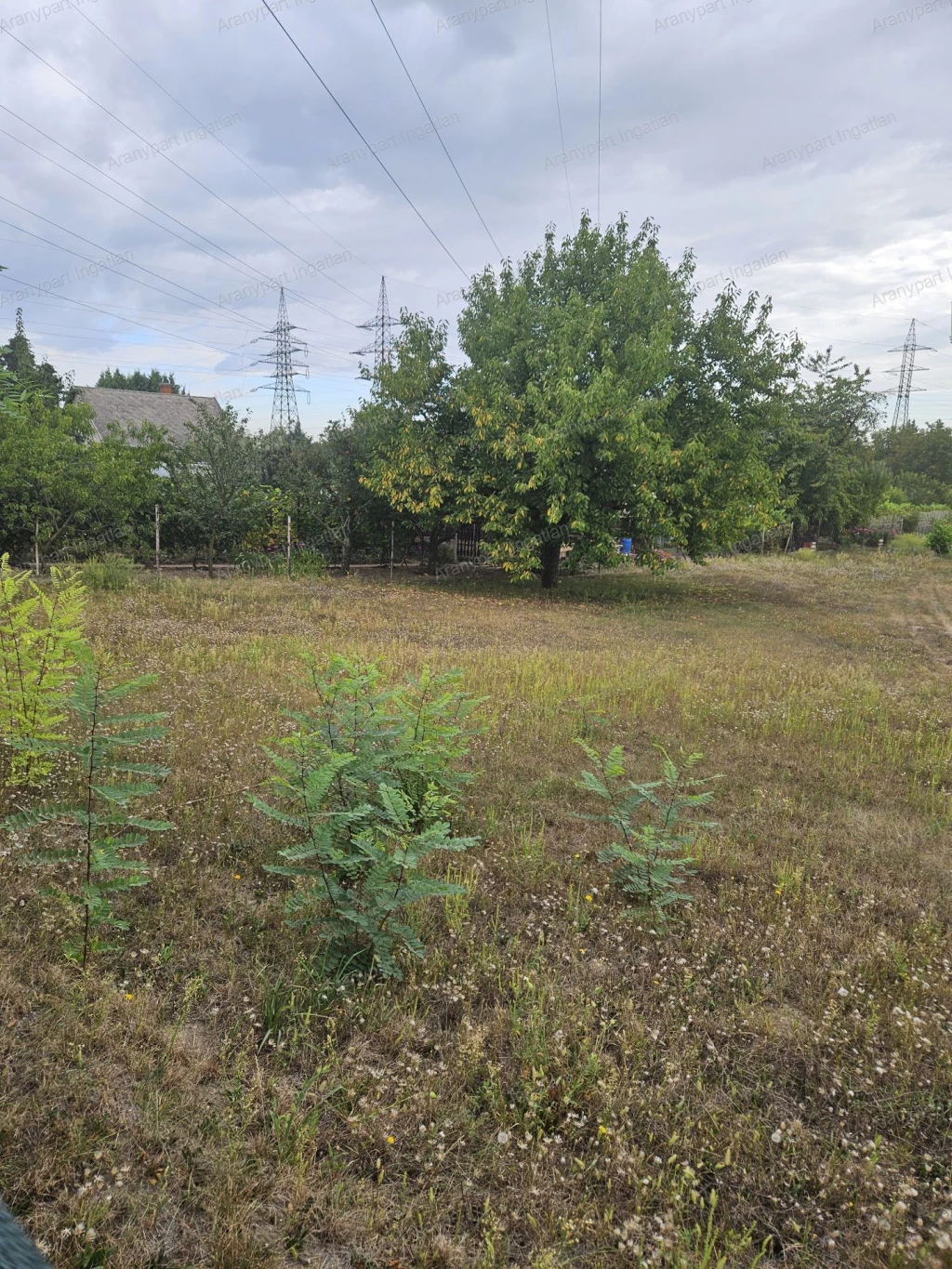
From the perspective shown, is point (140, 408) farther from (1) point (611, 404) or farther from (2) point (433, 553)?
(1) point (611, 404)

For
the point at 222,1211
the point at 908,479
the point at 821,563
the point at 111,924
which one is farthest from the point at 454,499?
the point at 908,479

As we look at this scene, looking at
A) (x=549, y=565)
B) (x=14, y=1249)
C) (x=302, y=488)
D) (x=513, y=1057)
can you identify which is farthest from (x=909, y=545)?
(x=14, y=1249)

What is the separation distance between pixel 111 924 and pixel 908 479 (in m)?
56.8

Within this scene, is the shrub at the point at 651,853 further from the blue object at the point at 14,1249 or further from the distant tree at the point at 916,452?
the distant tree at the point at 916,452

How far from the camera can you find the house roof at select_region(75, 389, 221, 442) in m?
30.9

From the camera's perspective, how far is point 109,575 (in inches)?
489

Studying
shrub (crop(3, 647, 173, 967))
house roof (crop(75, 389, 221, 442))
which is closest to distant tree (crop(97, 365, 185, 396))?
house roof (crop(75, 389, 221, 442))

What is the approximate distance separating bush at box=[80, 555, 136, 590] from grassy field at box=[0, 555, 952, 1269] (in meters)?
8.47

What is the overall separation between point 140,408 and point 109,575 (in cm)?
2444

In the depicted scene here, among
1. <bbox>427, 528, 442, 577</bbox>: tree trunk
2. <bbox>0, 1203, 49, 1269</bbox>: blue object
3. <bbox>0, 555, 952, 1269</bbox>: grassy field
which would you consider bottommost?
<bbox>0, 555, 952, 1269</bbox>: grassy field

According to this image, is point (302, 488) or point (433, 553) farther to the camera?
point (433, 553)

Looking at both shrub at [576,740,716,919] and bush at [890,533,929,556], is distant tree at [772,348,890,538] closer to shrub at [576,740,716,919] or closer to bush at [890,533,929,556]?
bush at [890,533,929,556]

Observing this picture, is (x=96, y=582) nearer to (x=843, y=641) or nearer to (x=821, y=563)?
(x=843, y=641)

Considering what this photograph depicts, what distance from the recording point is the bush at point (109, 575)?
39.7 ft
